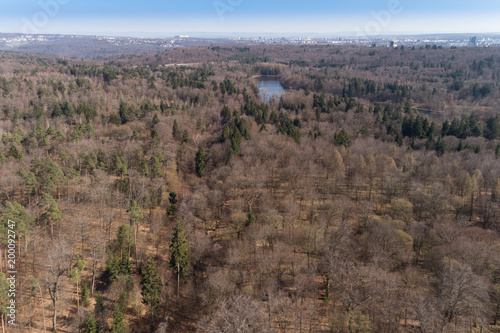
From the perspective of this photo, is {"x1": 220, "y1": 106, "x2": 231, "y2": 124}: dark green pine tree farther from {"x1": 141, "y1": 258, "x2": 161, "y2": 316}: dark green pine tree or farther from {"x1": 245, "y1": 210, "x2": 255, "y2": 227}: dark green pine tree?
{"x1": 141, "y1": 258, "x2": 161, "y2": 316}: dark green pine tree

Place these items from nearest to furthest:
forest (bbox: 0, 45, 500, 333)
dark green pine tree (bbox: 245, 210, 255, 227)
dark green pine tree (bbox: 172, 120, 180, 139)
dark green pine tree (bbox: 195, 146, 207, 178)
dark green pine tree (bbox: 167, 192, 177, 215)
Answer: forest (bbox: 0, 45, 500, 333), dark green pine tree (bbox: 245, 210, 255, 227), dark green pine tree (bbox: 167, 192, 177, 215), dark green pine tree (bbox: 195, 146, 207, 178), dark green pine tree (bbox: 172, 120, 180, 139)

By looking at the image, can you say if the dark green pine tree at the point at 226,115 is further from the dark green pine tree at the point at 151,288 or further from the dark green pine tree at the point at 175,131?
the dark green pine tree at the point at 151,288

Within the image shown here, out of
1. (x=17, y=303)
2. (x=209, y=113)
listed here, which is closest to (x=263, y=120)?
(x=209, y=113)

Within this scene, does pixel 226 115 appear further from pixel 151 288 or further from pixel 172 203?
pixel 151 288

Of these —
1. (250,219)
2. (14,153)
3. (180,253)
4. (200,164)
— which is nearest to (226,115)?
(200,164)

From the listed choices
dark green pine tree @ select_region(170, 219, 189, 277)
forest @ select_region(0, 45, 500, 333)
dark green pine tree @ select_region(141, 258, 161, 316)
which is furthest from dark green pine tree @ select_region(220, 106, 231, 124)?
dark green pine tree @ select_region(141, 258, 161, 316)

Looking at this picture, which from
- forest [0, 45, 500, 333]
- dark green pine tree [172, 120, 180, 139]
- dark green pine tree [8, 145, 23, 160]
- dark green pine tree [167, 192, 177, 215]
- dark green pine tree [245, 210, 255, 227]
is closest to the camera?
forest [0, 45, 500, 333]

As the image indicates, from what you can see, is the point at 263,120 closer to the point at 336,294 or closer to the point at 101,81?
the point at 336,294
